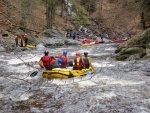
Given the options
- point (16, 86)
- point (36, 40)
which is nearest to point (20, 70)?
point (16, 86)

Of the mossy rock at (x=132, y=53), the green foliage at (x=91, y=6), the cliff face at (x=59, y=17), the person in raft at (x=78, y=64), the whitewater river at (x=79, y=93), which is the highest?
the green foliage at (x=91, y=6)

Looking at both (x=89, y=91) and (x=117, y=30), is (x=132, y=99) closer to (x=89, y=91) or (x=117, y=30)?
(x=89, y=91)

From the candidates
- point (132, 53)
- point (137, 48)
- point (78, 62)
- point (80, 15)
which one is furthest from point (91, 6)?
point (78, 62)

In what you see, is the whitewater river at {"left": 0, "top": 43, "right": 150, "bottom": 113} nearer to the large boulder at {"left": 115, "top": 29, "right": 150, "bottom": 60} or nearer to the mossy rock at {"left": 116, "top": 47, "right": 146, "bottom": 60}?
the mossy rock at {"left": 116, "top": 47, "right": 146, "bottom": 60}

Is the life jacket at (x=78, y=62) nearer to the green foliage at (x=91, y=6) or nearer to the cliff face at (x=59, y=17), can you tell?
the cliff face at (x=59, y=17)

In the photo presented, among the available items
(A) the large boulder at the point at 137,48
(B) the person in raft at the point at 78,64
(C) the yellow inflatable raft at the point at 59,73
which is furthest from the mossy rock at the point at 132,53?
(C) the yellow inflatable raft at the point at 59,73

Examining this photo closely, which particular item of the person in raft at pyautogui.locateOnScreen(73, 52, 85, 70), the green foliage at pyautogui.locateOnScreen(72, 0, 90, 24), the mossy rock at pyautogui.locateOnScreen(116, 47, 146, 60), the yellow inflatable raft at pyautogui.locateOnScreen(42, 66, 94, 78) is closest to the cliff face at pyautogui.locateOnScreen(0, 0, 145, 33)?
the green foliage at pyautogui.locateOnScreen(72, 0, 90, 24)

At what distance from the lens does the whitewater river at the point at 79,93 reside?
7.39 metres

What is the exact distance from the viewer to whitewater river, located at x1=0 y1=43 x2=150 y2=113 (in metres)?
7.39

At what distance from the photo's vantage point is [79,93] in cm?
879

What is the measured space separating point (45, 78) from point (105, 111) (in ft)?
14.9

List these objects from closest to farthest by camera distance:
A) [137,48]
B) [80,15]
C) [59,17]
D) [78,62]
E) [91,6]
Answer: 1. [78,62]
2. [137,48]
3. [59,17]
4. [80,15]
5. [91,6]

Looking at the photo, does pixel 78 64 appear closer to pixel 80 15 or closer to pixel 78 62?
pixel 78 62

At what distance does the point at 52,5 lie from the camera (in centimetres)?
3400
